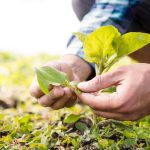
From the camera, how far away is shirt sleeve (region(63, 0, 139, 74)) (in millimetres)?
1840

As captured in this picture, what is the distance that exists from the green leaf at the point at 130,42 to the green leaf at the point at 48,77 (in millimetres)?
182

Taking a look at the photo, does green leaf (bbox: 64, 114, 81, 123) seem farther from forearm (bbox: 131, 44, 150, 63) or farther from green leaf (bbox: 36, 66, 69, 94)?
forearm (bbox: 131, 44, 150, 63)

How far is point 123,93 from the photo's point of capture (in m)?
1.19

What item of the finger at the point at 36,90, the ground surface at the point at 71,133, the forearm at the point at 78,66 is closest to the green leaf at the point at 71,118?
the ground surface at the point at 71,133

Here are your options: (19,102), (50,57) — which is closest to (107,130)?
(19,102)

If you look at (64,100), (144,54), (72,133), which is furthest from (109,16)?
(72,133)

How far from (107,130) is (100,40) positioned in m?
0.32

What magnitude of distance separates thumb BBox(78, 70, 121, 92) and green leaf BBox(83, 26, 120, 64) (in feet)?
0.32

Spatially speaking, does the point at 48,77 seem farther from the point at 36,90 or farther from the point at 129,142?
the point at 129,142

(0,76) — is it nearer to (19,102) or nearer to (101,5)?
(19,102)

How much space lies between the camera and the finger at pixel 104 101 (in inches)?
47.1

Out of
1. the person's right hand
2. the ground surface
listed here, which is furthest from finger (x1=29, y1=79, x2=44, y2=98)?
the ground surface

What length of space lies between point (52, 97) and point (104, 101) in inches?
10.3

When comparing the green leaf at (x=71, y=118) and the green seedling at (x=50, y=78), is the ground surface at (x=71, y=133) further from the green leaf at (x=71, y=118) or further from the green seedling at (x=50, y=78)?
the green seedling at (x=50, y=78)
